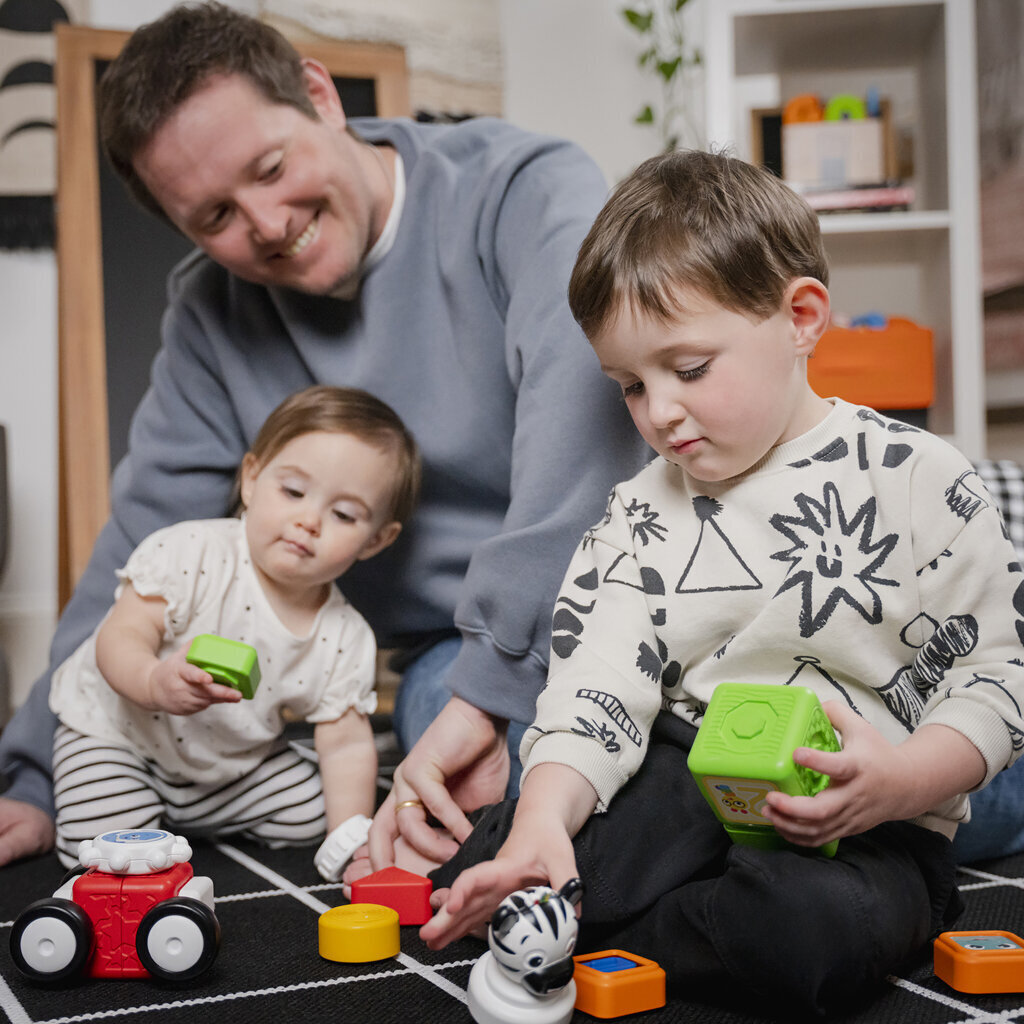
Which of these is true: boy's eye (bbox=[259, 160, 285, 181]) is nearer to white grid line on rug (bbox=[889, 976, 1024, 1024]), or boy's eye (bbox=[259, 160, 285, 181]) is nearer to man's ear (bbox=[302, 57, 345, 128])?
man's ear (bbox=[302, 57, 345, 128])

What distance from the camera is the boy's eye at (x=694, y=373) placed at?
81 cm

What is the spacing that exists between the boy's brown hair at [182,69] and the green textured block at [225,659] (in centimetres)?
59

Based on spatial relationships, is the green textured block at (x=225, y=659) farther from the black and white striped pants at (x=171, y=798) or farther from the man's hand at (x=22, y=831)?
the man's hand at (x=22, y=831)

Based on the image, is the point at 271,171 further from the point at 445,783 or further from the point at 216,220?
the point at 445,783

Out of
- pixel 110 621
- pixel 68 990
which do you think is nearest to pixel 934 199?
pixel 110 621

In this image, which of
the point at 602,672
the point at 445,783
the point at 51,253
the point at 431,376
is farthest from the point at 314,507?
the point at 51,253

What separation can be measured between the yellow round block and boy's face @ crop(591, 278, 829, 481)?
0.42 m

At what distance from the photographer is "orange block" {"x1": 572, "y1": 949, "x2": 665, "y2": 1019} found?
691 mm

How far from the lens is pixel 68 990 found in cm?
78

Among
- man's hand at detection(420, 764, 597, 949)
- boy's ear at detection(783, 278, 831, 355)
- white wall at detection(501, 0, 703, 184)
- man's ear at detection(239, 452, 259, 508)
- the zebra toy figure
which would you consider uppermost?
white wall at detection(501, 0, 703, 184)

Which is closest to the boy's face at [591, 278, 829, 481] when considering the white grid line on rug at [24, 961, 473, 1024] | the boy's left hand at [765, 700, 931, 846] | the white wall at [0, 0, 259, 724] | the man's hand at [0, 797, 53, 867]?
the boy's left hand at [765, 700, 931, 846]

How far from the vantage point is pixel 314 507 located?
117cm

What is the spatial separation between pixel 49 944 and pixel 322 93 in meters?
0.99

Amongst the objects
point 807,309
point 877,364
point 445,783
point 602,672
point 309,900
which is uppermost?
point 877,364
